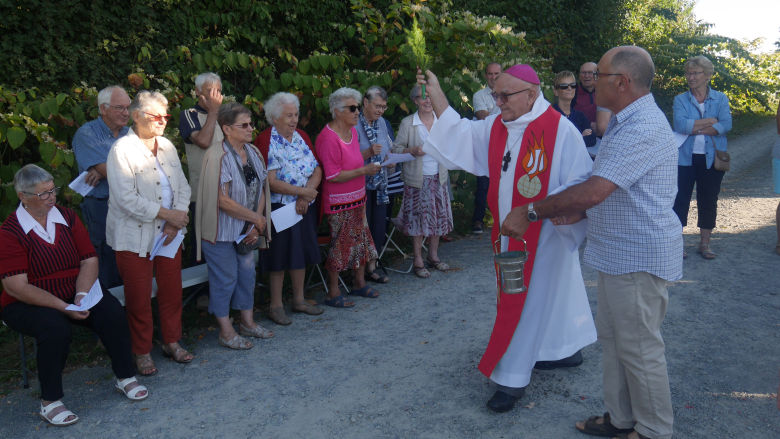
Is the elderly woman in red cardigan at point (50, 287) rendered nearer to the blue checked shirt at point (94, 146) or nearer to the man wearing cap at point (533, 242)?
the blue checked shirt at point (94, 146)

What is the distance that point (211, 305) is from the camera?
4930 millimetres

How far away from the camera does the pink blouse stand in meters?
5.70

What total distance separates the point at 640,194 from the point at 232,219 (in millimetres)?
3082

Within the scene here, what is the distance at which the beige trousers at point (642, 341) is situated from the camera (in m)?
3.06

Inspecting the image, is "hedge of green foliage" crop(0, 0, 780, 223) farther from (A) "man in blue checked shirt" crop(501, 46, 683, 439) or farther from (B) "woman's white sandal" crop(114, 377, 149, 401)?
(A) "man in blue checked shirt" crop(501, 46, 683, 439)

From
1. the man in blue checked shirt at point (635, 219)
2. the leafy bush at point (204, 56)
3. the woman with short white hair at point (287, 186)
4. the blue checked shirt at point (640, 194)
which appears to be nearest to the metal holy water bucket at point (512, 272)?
the man in blue checked shirt at point (635, 219)

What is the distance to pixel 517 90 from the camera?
147 inches

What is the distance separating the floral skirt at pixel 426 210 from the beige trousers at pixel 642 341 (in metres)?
3.56

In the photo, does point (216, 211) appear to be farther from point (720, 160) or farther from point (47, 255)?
point (720, 160)

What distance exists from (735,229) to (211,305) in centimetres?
681

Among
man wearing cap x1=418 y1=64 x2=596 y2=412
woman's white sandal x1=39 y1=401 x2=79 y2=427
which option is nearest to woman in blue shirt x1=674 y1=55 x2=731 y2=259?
man wearing cap x1=418 y1=64 x2=596 y2=412

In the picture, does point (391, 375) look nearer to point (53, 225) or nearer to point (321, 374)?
point (321, 374)

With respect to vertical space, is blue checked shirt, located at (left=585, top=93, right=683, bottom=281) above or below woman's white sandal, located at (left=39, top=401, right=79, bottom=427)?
above

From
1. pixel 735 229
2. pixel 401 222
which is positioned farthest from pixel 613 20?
pixel 401 222
